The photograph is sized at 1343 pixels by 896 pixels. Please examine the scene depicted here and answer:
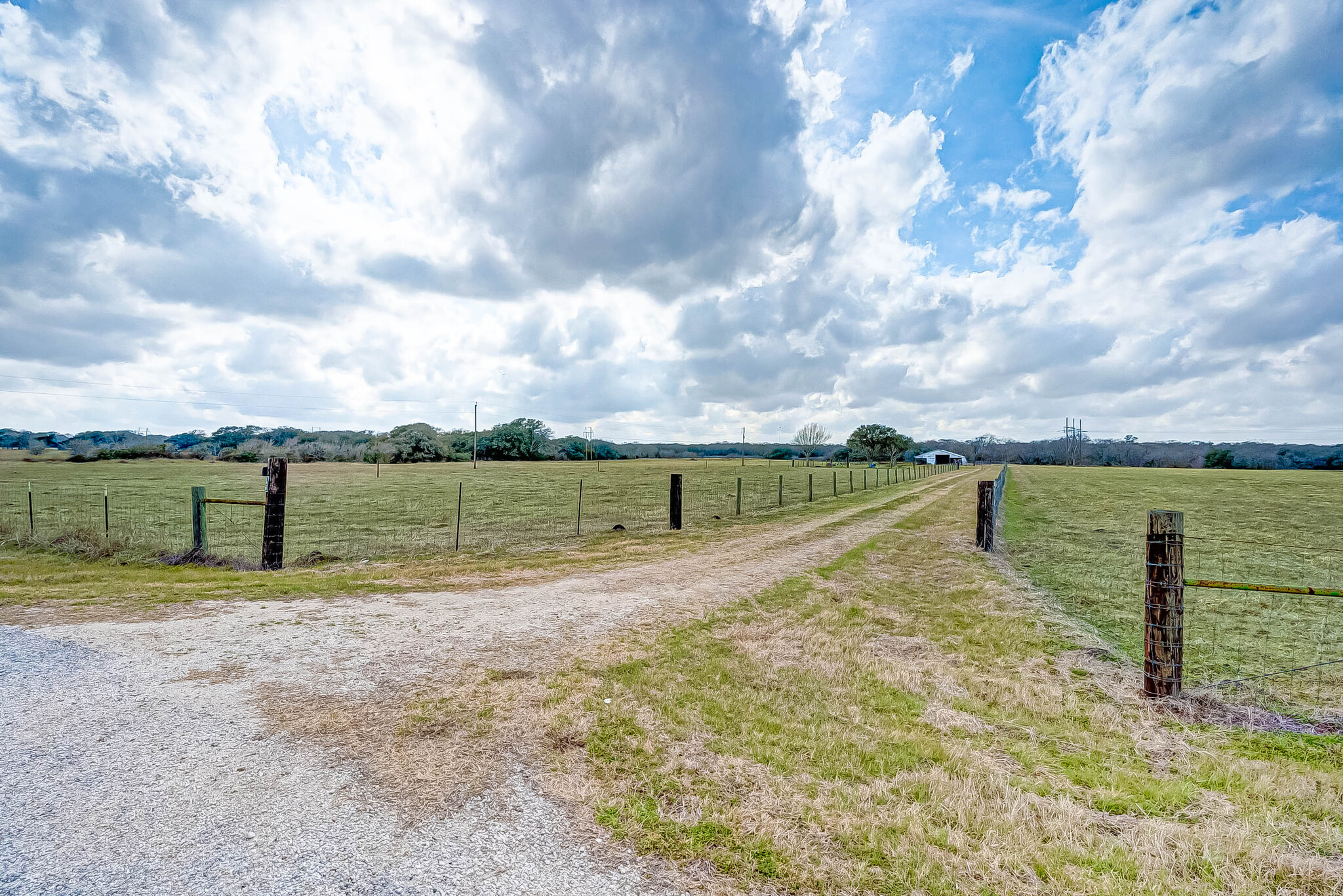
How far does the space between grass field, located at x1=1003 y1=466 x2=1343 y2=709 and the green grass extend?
67.4 inches

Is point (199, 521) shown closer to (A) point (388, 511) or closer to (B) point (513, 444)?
(A) point (388, 511)

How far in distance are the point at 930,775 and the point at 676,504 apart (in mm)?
13526

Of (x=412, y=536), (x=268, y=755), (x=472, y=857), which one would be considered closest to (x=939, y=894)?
(x=472, y=857)

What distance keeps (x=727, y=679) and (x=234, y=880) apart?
4.05 meters

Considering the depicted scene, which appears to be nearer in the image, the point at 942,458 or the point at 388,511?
the point at 388,511

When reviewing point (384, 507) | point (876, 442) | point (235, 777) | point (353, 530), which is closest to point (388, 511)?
point (384, 507)

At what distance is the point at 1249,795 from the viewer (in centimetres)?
391

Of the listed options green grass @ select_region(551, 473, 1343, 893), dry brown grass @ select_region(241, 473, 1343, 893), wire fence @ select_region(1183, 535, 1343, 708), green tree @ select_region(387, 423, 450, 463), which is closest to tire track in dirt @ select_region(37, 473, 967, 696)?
dry brown grass @ select_region(241, 473, 1343, 893)

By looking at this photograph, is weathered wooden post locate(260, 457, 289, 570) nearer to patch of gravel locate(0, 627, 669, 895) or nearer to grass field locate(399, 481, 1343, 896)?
patch of gravel locate(0, 627, 669, 895)

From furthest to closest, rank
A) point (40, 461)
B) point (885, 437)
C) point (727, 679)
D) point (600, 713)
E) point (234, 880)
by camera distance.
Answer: point (885, 437) → point (40, 461) → point (727, 679) → point (600, 713) → point (234, 880)

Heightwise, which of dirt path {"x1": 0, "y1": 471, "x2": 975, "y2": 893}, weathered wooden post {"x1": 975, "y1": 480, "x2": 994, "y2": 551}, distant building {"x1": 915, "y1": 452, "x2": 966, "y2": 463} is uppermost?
distant building {"x1": 915, "y1": 452, "x2": 966, "y2": 463}

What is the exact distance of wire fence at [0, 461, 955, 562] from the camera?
14.4 m

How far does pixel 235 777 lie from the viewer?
368cm

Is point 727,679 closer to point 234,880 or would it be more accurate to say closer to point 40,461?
point 234,880
